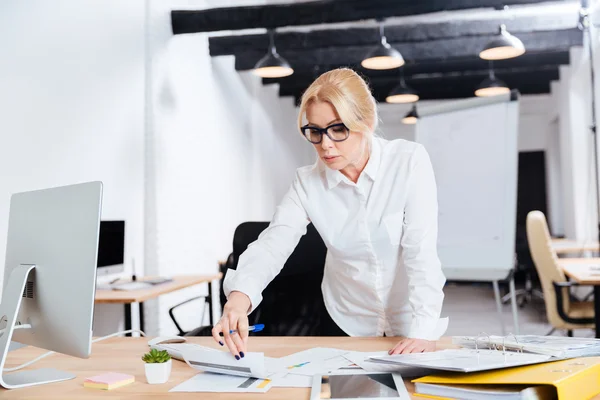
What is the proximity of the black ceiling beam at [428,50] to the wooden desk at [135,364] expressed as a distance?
538cm

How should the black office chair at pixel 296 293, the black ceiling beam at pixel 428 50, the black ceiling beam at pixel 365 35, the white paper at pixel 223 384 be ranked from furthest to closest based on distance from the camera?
the black ceiling beam at pixel 428 50, the black ceiling beam at pixel 365 35, the black office chair at pixel 296 293, the white paper at pixel 223 384

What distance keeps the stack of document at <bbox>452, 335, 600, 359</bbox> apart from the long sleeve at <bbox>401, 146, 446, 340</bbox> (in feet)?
0.46

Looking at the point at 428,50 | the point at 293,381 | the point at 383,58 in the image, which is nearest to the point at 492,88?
the point at 428,50

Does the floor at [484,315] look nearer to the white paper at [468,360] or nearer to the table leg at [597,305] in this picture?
the table leg at [597,305]

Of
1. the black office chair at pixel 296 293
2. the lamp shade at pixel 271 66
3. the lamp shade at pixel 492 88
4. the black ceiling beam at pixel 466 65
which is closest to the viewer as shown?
the black office chair at pixel 296 293

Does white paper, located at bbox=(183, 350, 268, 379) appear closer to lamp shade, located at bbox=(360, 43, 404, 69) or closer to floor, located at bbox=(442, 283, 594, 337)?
floor, located at bbox=(442, 283, 594, 337)

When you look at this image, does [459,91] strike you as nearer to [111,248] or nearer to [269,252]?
[111,248]

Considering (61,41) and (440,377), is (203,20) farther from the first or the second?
(440,377)

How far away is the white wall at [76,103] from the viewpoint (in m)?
3.20

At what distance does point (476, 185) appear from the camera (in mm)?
3590

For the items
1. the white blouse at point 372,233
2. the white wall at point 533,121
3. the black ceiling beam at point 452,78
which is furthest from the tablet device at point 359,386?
the white wall at point 533,121

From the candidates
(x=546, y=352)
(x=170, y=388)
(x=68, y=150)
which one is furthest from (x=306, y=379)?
(x=68, y=150)

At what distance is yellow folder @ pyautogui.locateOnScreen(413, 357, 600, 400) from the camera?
97 centimetres

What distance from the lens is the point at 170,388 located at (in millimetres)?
1213
